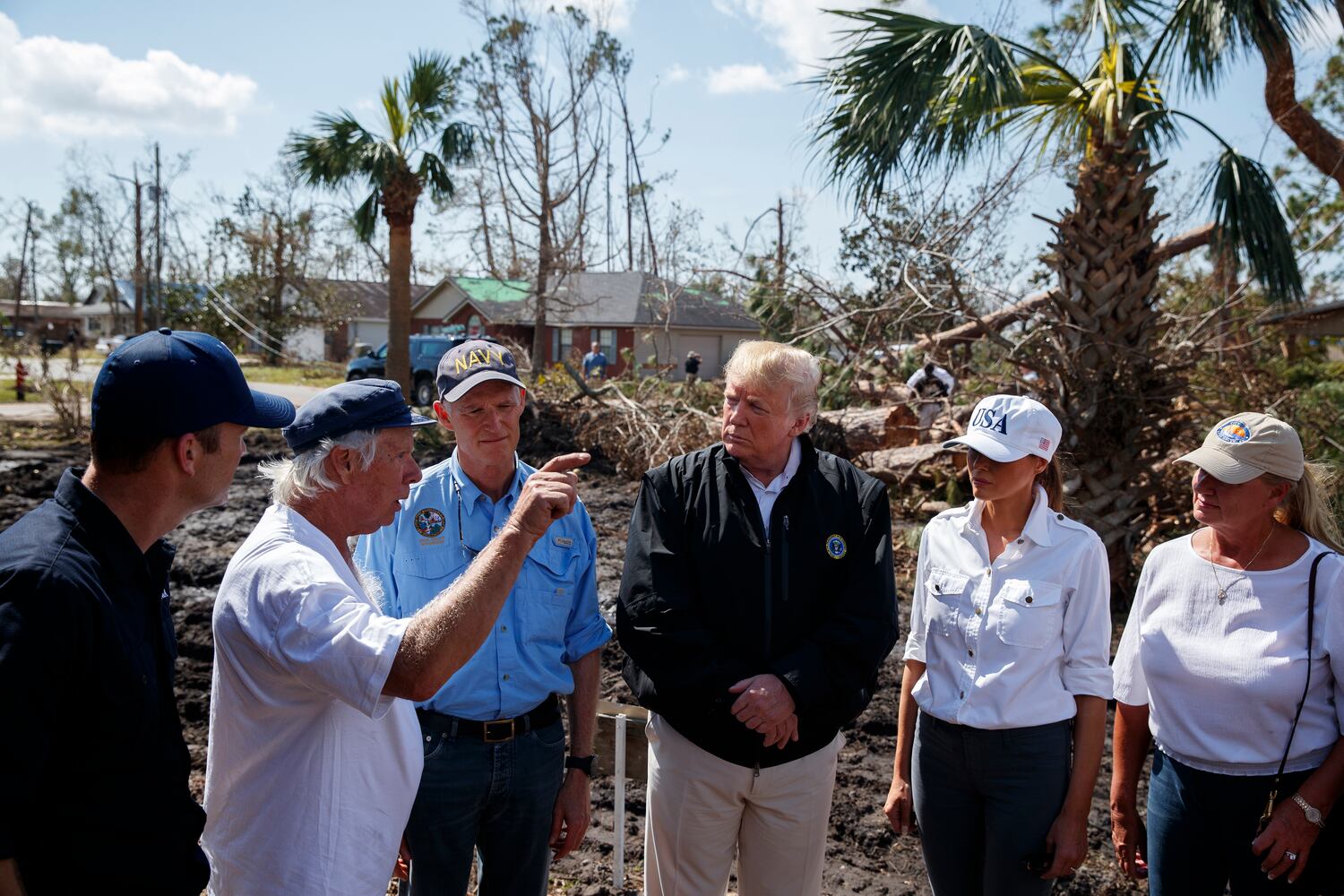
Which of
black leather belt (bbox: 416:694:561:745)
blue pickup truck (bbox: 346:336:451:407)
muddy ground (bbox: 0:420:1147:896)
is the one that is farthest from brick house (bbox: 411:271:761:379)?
black leather belt (bbox: 416:694:561:745)

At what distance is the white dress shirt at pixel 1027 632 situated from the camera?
252 cm

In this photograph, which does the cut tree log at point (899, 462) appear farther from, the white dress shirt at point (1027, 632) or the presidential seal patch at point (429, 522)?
the presidential seal patch at point (429, 522)

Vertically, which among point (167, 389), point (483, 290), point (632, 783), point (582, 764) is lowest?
point (632, 783)

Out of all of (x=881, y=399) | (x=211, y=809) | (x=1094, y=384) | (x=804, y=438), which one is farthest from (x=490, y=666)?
(x=881, y=399)

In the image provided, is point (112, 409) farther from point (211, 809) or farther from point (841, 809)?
point (841, 809)

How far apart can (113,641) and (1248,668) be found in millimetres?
2580

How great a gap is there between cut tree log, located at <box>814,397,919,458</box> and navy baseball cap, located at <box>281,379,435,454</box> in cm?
867

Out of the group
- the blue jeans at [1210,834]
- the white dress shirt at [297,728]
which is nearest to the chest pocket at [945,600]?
the blue jeans at [1210,834]

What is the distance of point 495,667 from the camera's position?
97.5 inches

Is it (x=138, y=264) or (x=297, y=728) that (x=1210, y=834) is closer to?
(x=297, y=728)

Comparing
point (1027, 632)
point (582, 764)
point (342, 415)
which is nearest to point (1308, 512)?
point (1027, 632)

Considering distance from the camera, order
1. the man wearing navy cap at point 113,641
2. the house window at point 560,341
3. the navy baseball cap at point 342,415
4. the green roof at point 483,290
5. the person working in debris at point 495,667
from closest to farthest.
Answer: the man wearing navy cap at point 113,641 < the navy baseball cap at point 342,415 < the person working in debris at point 495,667 < the green roof at point 483,290 < the house window at point 560,341

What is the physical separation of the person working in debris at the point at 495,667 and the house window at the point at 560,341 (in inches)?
1347

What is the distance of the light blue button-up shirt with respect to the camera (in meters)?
2.47
